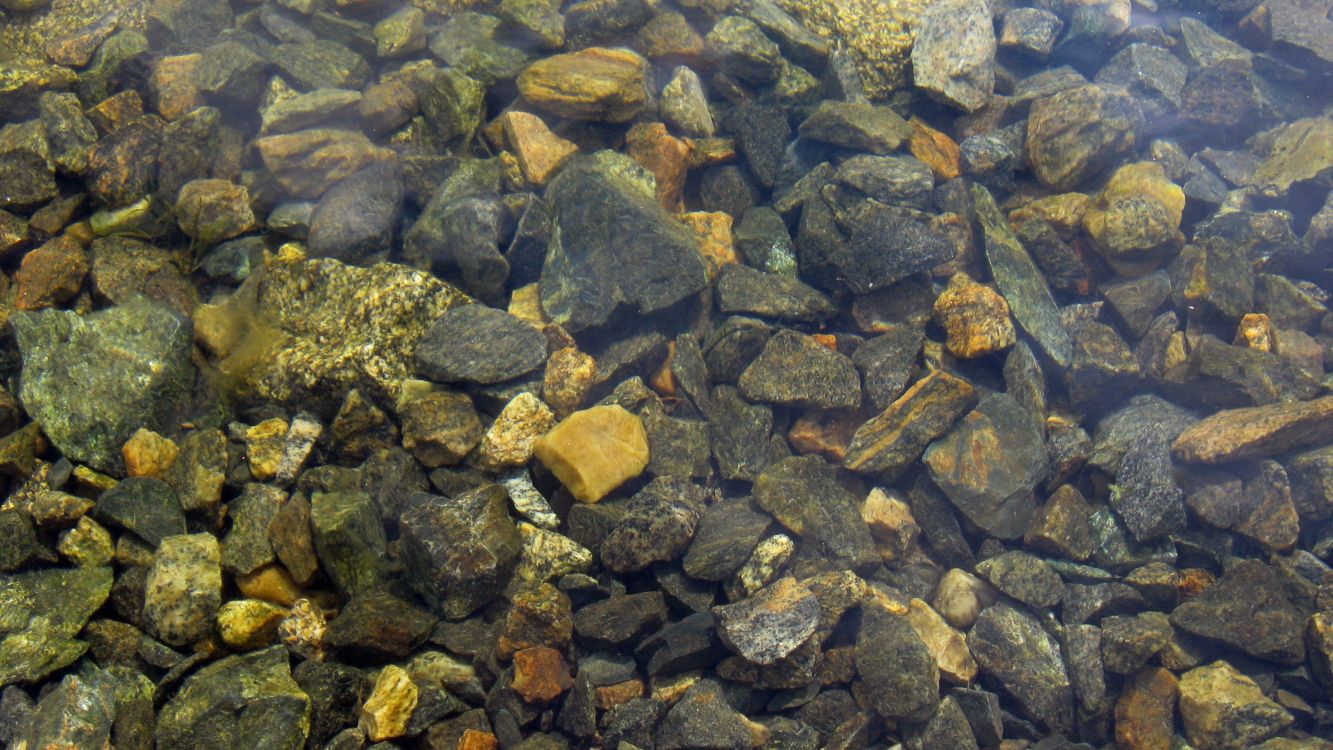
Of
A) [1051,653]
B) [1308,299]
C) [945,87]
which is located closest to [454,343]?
[1051,653]

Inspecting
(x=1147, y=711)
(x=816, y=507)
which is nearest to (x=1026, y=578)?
(x=1147, y=711)

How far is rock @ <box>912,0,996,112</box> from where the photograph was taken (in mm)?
5645

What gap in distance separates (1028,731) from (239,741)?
3.25 m

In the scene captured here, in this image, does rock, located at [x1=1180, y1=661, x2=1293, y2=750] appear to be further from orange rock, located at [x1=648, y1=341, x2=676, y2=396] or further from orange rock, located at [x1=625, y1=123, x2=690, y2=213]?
orange rock, located at [x1=625, y1=123, x2=690, y2=213]

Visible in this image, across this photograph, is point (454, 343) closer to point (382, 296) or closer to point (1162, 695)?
point (382, 296)

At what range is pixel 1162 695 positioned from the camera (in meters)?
3.68

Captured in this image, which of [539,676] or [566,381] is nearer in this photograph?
[539,676]

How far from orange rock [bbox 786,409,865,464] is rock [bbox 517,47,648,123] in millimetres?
2409

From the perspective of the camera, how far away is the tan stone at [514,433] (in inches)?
163

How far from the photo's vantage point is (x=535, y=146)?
5.34 m

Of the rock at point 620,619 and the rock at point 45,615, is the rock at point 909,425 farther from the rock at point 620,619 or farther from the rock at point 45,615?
the rock at point 45,615

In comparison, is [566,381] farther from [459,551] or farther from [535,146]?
[535,146]

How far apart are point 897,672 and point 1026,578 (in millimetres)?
918

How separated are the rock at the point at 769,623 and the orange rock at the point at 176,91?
5047 millimetres
